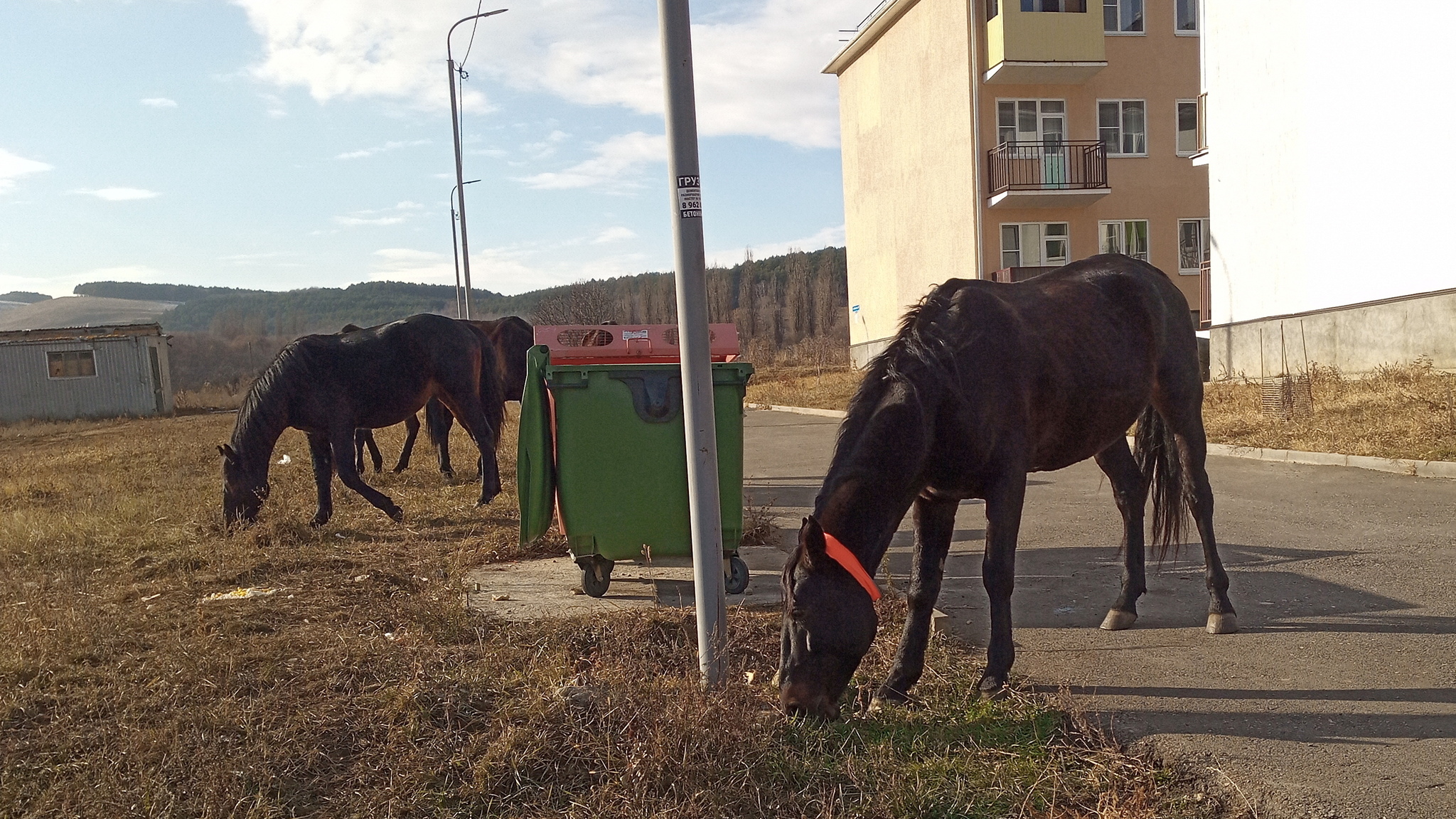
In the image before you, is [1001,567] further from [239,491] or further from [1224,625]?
[239,491]

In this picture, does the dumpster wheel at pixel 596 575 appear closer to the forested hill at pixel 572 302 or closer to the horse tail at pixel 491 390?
the horse tail at pixel 491 390

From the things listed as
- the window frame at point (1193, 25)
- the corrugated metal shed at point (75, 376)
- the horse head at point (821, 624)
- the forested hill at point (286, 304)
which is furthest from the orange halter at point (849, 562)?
the forested hill at point (286, 304)

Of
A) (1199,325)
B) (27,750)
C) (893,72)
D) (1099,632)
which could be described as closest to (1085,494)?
(1099,632)

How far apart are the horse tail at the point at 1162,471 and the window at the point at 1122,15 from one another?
25.2m

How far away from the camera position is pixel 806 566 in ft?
11.4

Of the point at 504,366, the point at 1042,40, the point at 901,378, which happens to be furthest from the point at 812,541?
the point at 1042,40

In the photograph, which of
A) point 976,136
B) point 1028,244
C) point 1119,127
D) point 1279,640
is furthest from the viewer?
point 1119,127

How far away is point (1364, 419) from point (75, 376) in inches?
1650

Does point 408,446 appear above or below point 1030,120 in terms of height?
below

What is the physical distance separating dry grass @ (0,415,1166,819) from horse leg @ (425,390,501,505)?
3.40m

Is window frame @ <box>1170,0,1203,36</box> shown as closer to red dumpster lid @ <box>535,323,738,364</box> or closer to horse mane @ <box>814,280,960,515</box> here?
red dumpster lid @ <box>535,323,738,364</box>

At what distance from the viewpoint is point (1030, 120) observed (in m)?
26.9

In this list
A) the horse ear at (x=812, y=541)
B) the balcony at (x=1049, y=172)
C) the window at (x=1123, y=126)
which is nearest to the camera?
the horse ear at (x=812, y=541)

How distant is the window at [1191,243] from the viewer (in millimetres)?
27562
